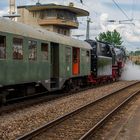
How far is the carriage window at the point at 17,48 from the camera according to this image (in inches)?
607

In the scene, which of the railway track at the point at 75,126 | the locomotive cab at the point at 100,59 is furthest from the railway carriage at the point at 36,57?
the locomotive cab at the point at 100,59

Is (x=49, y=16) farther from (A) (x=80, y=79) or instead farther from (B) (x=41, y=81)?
(B) (x=41, y=81)

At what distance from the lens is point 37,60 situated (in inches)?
701

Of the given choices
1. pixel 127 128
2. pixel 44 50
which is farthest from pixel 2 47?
pixel 127 128

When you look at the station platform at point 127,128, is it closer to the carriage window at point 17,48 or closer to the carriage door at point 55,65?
the carriage window at point 17,48

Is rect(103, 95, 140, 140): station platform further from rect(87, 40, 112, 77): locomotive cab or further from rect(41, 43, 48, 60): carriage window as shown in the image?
rect(87, 40, 112, 77): locomotive cab

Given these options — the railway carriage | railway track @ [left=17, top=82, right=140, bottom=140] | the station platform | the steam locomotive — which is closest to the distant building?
the steam locomotive

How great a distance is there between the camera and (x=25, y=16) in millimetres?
102625

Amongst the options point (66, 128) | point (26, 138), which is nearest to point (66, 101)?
point (66, 128)

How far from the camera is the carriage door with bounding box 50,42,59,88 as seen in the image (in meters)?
20.8

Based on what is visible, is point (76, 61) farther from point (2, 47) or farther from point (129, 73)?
point (129, 73)

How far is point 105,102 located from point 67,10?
80.0 metres

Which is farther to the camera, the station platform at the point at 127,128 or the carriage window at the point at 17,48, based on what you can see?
the carriage window at the point at 17,48

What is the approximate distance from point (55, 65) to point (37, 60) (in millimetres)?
3271
